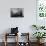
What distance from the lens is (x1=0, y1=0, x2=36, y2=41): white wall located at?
6793 mm

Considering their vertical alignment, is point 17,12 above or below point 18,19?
above

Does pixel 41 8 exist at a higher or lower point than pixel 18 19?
higher

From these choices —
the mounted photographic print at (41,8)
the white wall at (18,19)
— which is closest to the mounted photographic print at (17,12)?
the white wall at (18,19)

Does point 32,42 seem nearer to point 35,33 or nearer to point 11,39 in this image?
point 35,33

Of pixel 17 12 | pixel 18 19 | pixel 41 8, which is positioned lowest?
pixel 18 19

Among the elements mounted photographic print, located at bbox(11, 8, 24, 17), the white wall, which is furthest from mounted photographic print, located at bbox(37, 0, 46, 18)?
mounted photographic print, located at bbox(11, 8, 24, 17)

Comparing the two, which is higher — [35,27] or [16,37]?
[35,27]

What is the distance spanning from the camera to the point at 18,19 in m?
6.88

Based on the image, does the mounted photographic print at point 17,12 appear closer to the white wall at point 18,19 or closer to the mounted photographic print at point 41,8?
the white wall at point 18,19

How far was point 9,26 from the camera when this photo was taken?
6875mm

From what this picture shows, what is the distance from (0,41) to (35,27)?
1671 mm

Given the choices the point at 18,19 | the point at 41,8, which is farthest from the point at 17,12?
the point at 41,8

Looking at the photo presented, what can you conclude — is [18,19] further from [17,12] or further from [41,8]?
[41,8]

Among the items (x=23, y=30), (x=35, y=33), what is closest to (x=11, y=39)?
(x=23, y=30)
